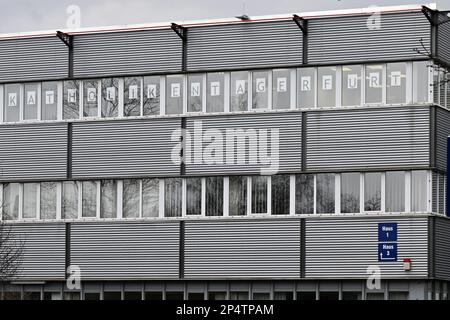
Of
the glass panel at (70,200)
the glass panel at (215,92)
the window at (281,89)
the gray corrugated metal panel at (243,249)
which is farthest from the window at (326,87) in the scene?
the glass panel at (70,200)

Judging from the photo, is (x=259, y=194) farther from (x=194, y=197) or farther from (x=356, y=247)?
(x=356, y=247)

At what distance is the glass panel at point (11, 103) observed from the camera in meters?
57.1

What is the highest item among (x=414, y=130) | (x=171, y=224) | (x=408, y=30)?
(x=408, y=30)

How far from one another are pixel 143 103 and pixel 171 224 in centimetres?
463

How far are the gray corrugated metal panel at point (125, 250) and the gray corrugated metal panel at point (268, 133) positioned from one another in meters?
3.18

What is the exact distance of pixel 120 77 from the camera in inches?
2165

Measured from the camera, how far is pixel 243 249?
172 feet

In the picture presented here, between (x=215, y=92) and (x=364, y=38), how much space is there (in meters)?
5.96

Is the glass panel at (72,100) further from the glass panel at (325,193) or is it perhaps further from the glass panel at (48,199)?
the glass panel at (325,193)

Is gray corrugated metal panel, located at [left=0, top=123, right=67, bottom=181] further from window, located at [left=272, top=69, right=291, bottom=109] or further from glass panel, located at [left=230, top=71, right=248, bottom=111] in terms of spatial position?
window, located at [left=272, top=69, right=291, bottom=109]

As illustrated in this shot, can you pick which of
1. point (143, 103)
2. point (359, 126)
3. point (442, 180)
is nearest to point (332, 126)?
point (359, 126)

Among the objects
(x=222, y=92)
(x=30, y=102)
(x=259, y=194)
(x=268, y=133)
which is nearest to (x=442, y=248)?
(x=259, y=194)

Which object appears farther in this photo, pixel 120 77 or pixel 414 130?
pixel 120 77

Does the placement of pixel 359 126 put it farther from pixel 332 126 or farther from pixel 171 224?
pixel 171 224
